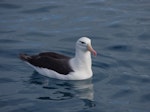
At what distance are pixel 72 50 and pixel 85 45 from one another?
2640 mm

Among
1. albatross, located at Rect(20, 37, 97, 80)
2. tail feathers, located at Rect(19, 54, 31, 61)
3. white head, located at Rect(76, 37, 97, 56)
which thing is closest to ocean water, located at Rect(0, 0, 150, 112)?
albatross, located at Rect(20, 37, 97, 80)

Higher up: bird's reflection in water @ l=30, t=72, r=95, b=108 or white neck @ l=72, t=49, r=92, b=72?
white neck @ l=72, t=49, r=92, b=72

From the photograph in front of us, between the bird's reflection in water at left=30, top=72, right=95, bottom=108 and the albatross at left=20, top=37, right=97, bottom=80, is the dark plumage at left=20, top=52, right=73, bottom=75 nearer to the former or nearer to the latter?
the albatross at left=20, top=37, right=97, bottom=80

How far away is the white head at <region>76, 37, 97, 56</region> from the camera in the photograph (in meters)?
16.1

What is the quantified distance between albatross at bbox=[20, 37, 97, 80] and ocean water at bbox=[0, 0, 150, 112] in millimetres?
195

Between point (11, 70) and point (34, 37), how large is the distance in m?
3.30

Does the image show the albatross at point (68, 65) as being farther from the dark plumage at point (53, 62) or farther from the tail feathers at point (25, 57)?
the tail feathers at point (25, 57)

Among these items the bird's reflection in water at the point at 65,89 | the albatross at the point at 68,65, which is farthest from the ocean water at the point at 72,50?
the albatross at the point at 68,65

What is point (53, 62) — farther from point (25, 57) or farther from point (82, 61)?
point (25, 57)

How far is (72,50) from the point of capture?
1880 centimetres

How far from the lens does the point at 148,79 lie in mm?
16344

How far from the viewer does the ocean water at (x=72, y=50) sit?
1497cm

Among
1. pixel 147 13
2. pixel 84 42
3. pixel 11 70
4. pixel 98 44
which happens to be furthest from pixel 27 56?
pixel 147 13

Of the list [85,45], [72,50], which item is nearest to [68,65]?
[85,45]
